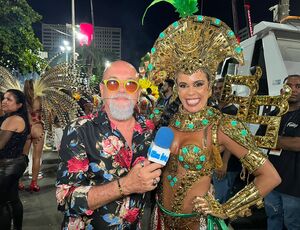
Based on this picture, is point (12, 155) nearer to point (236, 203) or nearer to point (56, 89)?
point (56, 89)

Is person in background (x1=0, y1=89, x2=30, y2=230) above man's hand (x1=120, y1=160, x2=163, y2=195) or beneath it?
beneath

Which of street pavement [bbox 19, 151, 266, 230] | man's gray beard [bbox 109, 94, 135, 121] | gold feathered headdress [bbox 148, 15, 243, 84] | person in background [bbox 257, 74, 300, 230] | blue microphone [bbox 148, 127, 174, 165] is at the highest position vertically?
gold feathered headdress [bbox 148, 15, 243, 84]

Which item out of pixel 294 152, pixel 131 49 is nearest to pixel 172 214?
pixel 294 152

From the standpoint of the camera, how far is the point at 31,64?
540 inches

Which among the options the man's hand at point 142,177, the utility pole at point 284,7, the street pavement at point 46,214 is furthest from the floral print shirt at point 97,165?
the utility pole at point 284,7

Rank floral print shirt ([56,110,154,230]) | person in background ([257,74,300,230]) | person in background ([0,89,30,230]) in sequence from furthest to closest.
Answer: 1. person in background ([0,89,30,230])
2. person in background ([257,74,300,230])
3. floral print shirt ([56,110,154,230])

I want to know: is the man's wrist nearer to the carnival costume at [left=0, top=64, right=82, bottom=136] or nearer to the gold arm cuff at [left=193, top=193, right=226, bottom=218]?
the gold arm cuff at [left=193, top=193, right=226, bottom=218]

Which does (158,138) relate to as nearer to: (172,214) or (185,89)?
(185,89)

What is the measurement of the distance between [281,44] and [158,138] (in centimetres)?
527

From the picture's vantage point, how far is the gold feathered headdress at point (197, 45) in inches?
98.8

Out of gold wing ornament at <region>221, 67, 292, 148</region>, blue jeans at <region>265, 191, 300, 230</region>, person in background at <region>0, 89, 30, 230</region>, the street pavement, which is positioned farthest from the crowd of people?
the street pavement

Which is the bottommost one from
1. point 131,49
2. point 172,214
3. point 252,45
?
point 172,214

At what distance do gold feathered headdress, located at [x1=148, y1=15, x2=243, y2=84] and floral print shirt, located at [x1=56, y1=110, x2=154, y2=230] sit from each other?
845 mm

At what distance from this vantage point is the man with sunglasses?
5.80ft
